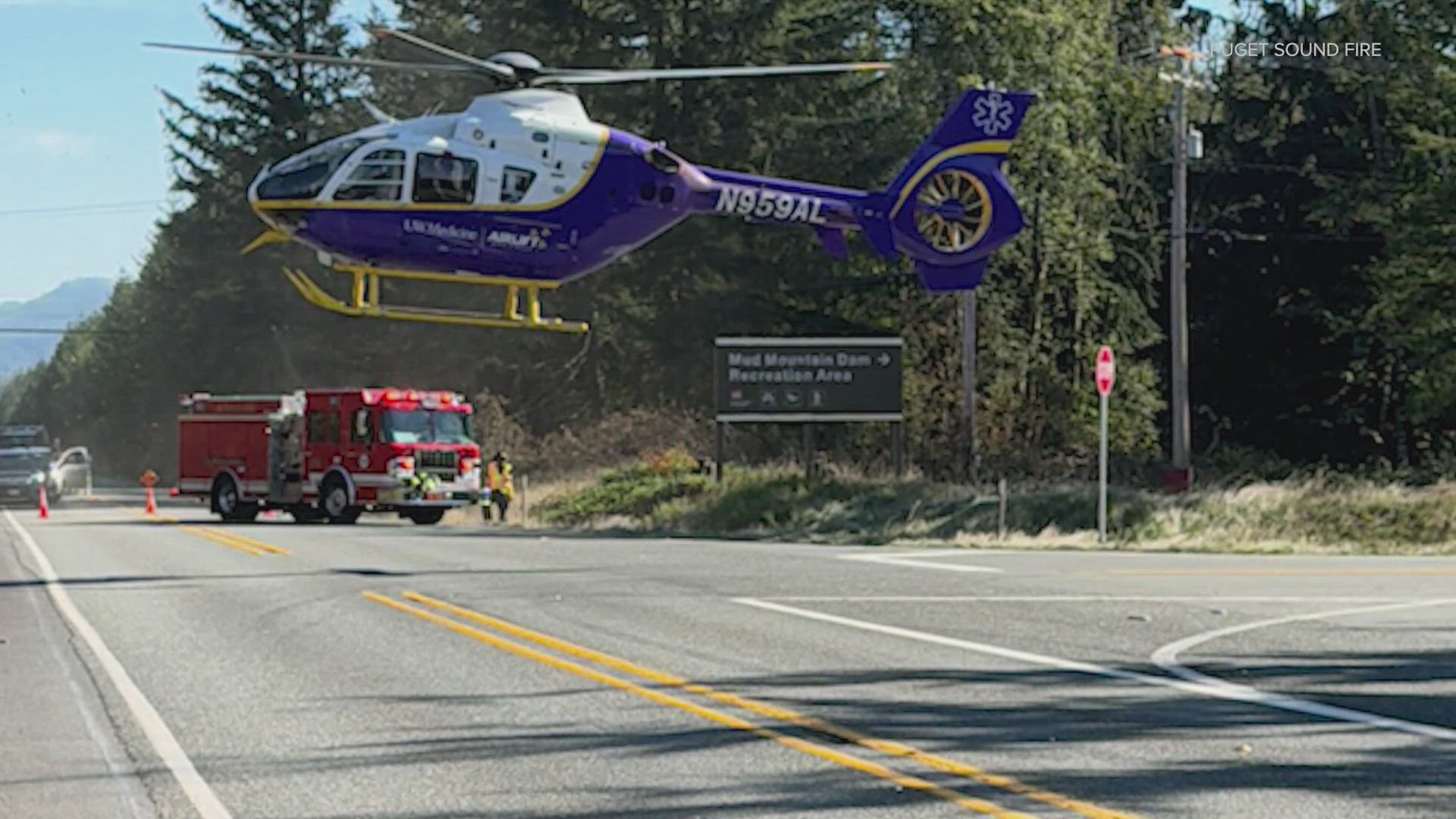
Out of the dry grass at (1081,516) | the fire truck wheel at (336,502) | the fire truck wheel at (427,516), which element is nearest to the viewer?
the dry grass at (1081,516)

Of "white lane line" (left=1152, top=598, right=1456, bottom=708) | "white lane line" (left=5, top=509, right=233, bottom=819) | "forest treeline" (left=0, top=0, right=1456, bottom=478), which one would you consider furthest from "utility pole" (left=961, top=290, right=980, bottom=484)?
"white lane line" (left=5, top=509, right=233, bottom=819)

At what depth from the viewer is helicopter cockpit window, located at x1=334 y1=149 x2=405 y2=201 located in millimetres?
25812

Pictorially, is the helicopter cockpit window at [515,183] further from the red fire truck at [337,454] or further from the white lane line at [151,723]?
the red fire truck at [337,454]

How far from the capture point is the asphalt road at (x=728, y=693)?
887cm

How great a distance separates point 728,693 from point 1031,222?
3632cm

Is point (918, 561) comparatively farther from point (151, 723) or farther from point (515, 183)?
point (151, 723)

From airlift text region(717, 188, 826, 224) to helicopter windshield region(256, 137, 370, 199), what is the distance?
16.9 feet

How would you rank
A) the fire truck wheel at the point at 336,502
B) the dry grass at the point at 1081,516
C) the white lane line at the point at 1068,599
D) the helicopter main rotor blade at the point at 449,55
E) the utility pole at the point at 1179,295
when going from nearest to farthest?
the white lane line at the point at 1068,599
the helicopter main rotor blade at the point at 449,55
the dry grass at the point at 1081,516
the utility pole at the point at 1179,295
the fire truck wheel at the point at 336,502

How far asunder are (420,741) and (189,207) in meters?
69.8

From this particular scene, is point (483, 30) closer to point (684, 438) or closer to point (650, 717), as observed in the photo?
point (684, 438)

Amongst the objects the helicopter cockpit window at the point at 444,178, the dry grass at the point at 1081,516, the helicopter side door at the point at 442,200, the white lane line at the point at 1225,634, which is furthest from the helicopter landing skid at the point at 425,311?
the white lane line at the point at 1225,634

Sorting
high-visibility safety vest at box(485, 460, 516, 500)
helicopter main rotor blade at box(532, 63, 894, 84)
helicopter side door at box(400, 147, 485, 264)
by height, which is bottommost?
high-visibility safety vest at box(485, 460, 516, 500)

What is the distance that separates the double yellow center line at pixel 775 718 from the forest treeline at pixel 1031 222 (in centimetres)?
2693

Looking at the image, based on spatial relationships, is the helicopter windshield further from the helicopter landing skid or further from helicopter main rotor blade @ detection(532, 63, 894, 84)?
helicopter main rotor blade @ detection(532, 63, 894, 84)
